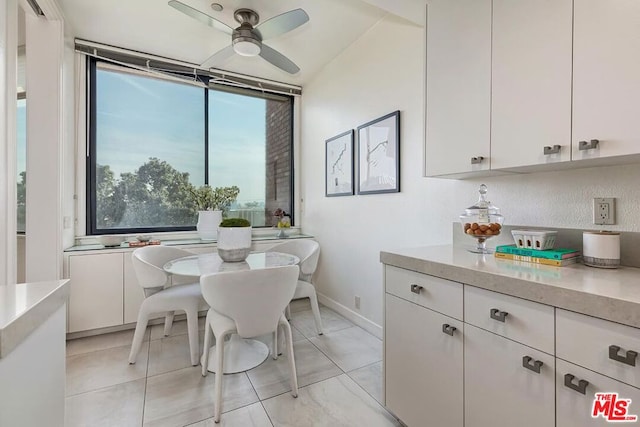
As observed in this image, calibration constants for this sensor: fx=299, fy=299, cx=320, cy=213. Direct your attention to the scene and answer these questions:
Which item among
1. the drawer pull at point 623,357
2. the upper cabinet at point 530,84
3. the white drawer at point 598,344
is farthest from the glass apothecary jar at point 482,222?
the drawer pull at point 623,357

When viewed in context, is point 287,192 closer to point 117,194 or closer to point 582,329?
point 117,194

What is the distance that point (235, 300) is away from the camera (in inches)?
64.5

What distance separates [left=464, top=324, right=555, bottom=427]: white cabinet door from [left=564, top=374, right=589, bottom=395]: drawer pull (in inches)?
1.6

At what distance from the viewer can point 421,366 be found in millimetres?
1407

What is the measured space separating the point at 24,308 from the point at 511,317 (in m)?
1.44

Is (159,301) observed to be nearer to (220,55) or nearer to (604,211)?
(220,55)

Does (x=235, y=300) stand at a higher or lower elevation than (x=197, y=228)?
lower

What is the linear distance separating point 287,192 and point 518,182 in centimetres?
289

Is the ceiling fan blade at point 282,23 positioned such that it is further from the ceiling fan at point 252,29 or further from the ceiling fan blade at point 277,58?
the ceiling fan blade at point 277,58

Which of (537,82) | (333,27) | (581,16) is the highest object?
(333,27)

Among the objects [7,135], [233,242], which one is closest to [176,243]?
[233,242]

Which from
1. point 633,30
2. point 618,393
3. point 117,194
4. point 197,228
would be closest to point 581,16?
point 633,30

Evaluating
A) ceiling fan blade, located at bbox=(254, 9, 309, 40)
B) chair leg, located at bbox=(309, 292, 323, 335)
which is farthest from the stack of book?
ceiling fan blade, located at bbox=(254, 9, 309, 40)

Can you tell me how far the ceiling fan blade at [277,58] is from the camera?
7.95 ft
